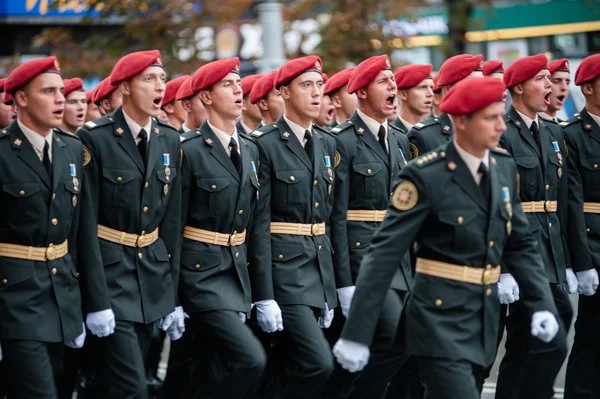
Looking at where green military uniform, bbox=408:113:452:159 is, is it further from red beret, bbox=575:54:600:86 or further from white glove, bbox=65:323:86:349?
white glove, bbox=65:323:86:349

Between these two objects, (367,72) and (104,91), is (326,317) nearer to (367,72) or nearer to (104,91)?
(367,72)

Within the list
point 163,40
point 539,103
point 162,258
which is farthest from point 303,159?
point 163,40

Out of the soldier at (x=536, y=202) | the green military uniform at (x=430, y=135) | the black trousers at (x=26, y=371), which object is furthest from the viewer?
the green military uniform at (x=430, y=135)

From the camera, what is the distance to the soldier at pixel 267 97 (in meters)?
8.67

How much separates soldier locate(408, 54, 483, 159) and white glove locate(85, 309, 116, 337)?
2.80 meters

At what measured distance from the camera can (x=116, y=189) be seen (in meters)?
6.73

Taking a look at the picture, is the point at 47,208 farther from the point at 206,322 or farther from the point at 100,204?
the point at 206,322

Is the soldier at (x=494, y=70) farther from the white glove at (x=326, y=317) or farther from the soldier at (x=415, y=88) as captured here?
the white glove at (x=326, y=317)

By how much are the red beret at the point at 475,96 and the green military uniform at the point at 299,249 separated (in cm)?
187

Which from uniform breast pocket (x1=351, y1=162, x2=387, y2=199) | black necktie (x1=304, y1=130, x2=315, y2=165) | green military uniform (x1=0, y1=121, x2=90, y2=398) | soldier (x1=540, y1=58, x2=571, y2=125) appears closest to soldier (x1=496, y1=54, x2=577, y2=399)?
soldier (x1=540, y1=58, x2=571, y2=125)

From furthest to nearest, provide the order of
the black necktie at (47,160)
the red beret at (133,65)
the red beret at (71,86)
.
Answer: the red beret at (71,86), the red beret at (133,65), the black necktie at (47,160)

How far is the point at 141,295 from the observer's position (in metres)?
6.75

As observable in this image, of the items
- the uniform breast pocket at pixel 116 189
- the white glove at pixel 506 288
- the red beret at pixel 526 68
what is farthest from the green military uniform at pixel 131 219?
the red beret at pixel 526 68

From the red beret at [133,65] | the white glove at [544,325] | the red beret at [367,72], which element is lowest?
the white glove at [544,325]
